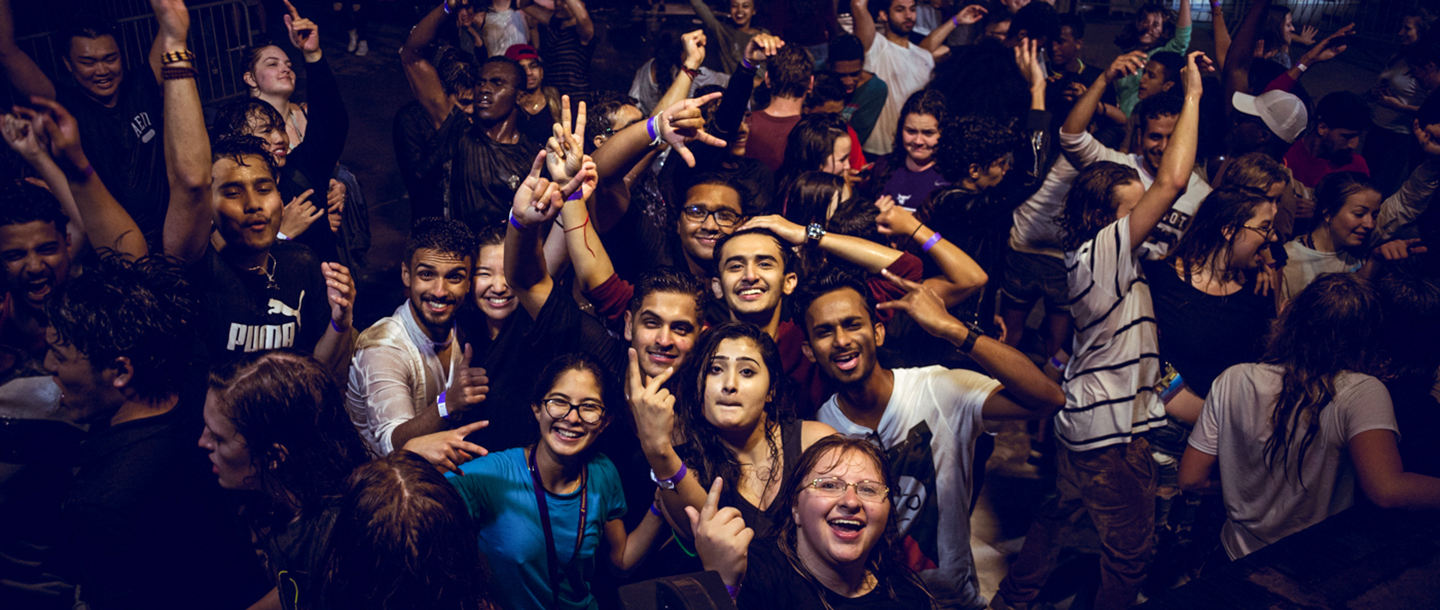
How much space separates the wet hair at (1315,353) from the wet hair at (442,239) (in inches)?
106

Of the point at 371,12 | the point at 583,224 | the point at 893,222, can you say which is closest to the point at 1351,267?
the point at 893,222

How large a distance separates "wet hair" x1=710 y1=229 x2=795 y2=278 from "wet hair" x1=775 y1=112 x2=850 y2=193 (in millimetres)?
837

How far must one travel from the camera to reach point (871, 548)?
81.7 inches

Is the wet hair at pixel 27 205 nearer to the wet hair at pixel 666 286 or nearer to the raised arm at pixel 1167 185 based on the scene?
the wet hair at pixel 666 286

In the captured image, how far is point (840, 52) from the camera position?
526cm

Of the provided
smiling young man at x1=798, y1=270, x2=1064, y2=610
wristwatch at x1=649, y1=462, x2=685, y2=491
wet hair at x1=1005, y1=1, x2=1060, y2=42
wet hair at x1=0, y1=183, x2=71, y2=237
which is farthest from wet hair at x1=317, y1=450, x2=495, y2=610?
wet hair at x1=1005, y1=1, x2=1060, y2=42

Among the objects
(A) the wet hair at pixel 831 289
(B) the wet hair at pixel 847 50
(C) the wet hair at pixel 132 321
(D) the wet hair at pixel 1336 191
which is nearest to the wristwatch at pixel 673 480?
(A) the wet hair at pixel 831 289

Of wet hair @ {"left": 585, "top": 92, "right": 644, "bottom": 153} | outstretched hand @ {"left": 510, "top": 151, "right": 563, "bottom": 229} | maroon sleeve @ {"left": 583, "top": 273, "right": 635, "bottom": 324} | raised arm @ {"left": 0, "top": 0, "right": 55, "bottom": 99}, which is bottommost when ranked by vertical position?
maroon sleeve @ {"left": 583, "top": 273, "right": 635, "bottom": 324}

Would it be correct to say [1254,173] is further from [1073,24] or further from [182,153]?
[182,153]

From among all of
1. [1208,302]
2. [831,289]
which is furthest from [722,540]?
[1208,302]

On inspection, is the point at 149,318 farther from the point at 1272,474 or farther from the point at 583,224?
the point at 1272,474

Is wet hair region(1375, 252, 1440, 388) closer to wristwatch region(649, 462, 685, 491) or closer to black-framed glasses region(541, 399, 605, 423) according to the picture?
wristwatch region(649, 462, 685, 491)

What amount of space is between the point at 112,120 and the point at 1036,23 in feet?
17.6

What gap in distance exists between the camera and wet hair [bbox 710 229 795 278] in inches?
123
